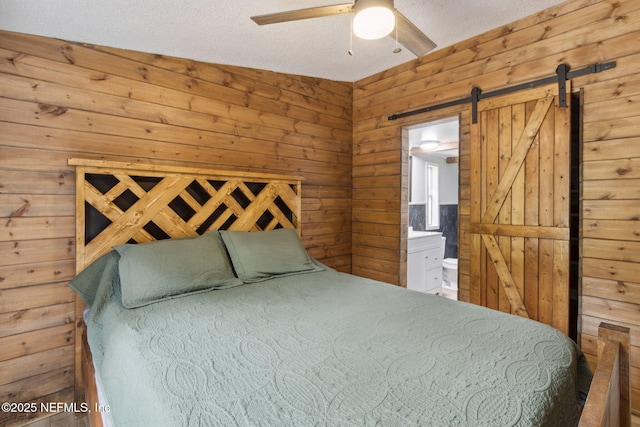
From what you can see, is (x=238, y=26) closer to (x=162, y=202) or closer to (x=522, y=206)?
(x=162, y=202)

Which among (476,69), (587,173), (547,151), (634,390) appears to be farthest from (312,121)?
(634,390)

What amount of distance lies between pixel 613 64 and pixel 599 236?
106cm

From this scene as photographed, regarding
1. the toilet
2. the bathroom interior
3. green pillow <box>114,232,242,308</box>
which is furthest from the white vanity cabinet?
green pillow <box>114,232,242,308</box>

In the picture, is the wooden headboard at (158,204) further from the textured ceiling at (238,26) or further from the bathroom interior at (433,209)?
the bathroom interior at (433,209)

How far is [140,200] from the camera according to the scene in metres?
2.16

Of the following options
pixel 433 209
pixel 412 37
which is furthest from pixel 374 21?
pixel 433 209

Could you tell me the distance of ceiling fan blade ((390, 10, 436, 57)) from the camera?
165 centimetres

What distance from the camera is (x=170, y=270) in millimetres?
1812

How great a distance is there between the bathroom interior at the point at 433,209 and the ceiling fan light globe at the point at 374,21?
88.7 inches

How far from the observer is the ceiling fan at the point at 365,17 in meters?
1.40

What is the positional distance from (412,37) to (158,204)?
1.96 meters

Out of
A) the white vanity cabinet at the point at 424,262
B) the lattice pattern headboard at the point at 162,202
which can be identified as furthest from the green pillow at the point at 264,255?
the white vanity cabinet at the point at 424,262

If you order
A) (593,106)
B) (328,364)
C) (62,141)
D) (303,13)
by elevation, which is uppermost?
(303,13)

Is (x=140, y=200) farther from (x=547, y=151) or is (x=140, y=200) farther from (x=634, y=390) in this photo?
(x=634, y=390)
